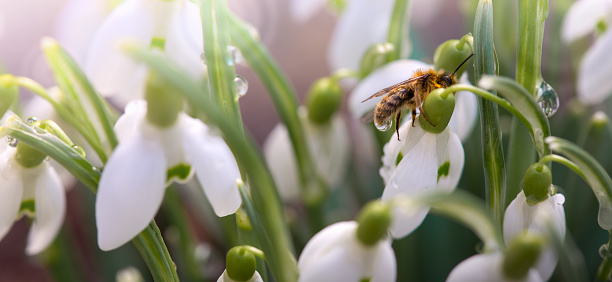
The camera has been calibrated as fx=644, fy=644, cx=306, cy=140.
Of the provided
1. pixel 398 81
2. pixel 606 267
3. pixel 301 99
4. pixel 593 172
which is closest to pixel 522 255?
pixel 593 172

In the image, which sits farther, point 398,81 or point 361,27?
point 361,27

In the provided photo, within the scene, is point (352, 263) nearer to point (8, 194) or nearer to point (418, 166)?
point (418, 166)

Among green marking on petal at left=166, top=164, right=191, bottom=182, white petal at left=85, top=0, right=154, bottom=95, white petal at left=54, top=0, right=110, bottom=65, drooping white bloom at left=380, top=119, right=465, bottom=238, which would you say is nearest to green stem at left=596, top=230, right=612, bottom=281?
drooping white bloom at left=380, top=119, right=465, bottom=238

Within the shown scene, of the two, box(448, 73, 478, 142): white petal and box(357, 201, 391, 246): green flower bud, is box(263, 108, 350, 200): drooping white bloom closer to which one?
box(448, 73, 478, 142): white petal

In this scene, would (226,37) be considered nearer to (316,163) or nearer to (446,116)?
(446,116)

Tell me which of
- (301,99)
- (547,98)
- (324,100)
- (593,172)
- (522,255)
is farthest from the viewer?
(301,99)

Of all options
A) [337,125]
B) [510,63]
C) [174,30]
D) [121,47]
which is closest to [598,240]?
[510,63]

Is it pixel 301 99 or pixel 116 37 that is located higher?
pixel 116 37
